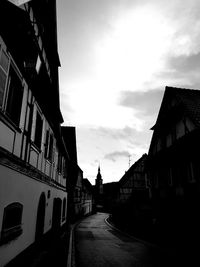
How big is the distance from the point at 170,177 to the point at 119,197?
1948cm

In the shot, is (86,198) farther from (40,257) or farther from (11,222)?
(11,222)

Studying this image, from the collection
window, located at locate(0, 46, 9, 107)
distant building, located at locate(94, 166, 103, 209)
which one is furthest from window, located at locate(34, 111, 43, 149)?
distant building, located at locate(94, 166, 103, 209)

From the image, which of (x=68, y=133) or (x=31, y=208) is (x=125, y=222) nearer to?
(x=68, y=133)

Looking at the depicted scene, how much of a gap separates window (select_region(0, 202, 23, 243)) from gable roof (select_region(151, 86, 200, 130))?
34.6ft

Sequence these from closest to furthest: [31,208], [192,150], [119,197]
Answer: [31,208] < [192,150] < [119,197]

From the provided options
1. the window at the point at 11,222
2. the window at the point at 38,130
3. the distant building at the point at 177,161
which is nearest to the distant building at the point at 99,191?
the distant building at the point at 177,161

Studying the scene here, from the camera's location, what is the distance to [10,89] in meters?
5.53

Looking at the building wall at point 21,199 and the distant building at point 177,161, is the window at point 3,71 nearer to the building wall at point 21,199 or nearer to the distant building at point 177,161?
the building wall at point 21,199

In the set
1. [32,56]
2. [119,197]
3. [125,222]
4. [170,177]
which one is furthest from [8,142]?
[119,197]

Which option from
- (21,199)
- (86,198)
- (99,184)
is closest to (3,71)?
(21,199)

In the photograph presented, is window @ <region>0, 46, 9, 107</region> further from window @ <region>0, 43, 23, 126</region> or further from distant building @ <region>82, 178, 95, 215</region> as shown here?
distant building @ <region>82, 178, 95, 215</region>

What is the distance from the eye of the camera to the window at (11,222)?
4922 millimetres

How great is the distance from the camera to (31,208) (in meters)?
7.03

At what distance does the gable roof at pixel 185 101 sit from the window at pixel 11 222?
10549mm
